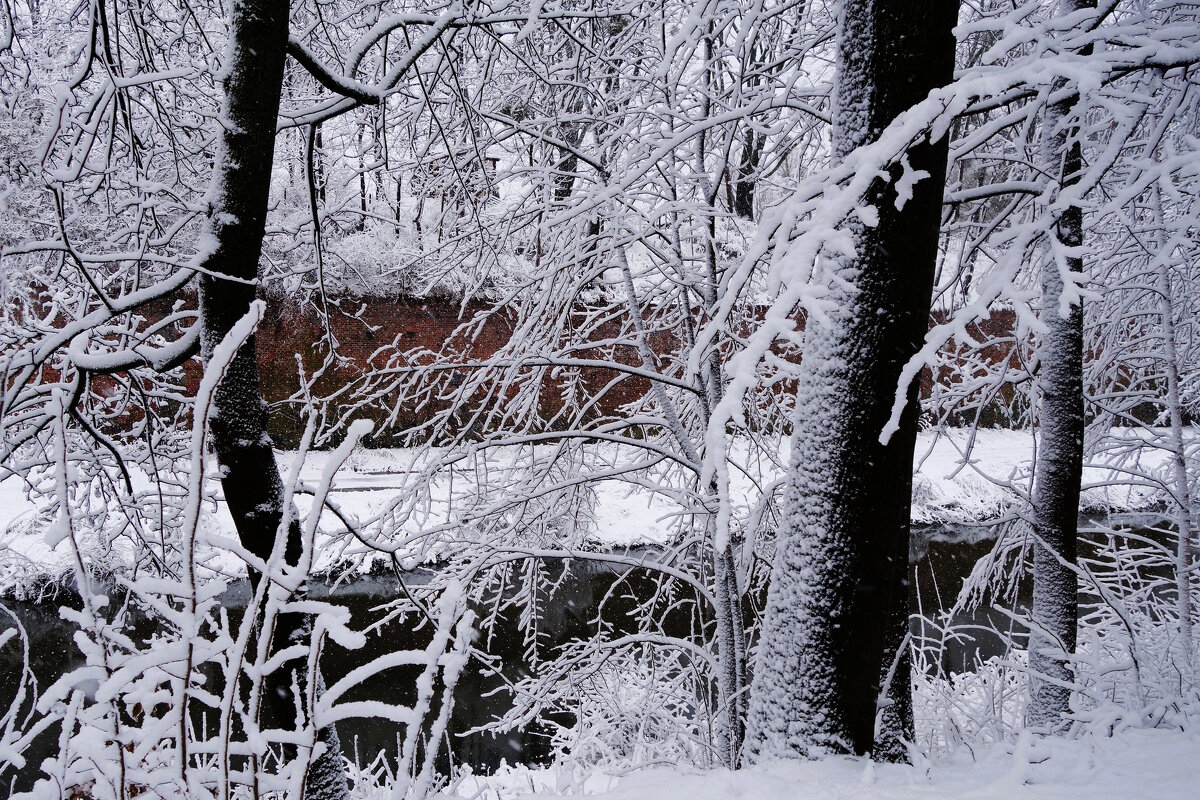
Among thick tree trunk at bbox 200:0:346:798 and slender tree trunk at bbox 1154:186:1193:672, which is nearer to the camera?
thick tree trunk at bbox 200:0:346:798

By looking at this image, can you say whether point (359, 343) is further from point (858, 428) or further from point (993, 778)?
point (993, 778)

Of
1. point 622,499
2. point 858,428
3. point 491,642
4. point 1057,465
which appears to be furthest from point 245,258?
point 622,499

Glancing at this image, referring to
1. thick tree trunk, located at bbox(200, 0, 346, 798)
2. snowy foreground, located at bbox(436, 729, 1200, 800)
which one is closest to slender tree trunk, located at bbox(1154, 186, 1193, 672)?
snowy foreground, located at bbox(436, 729, 1200, 800)

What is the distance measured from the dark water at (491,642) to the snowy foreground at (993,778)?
4055mm

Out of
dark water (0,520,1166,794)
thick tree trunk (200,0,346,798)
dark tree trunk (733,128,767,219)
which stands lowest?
dark water (0,520,1166,794)

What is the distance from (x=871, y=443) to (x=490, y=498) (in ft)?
11.9

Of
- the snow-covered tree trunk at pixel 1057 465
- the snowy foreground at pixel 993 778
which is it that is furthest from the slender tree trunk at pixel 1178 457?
the snowy foreground at pixel 993 778

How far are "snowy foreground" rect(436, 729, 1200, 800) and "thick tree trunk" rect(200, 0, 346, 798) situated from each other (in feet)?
6.01

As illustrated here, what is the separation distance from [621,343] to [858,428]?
7.75 ft

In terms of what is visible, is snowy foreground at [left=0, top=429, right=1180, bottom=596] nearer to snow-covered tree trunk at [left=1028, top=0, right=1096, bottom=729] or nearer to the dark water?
the dark water

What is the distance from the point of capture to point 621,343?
4.62 meters

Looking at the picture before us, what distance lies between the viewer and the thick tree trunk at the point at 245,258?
9.27ft

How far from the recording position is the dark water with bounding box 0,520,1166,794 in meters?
7.21

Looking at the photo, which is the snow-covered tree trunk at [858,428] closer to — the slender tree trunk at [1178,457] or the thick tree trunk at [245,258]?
the thick tree trunk at [245,258]
